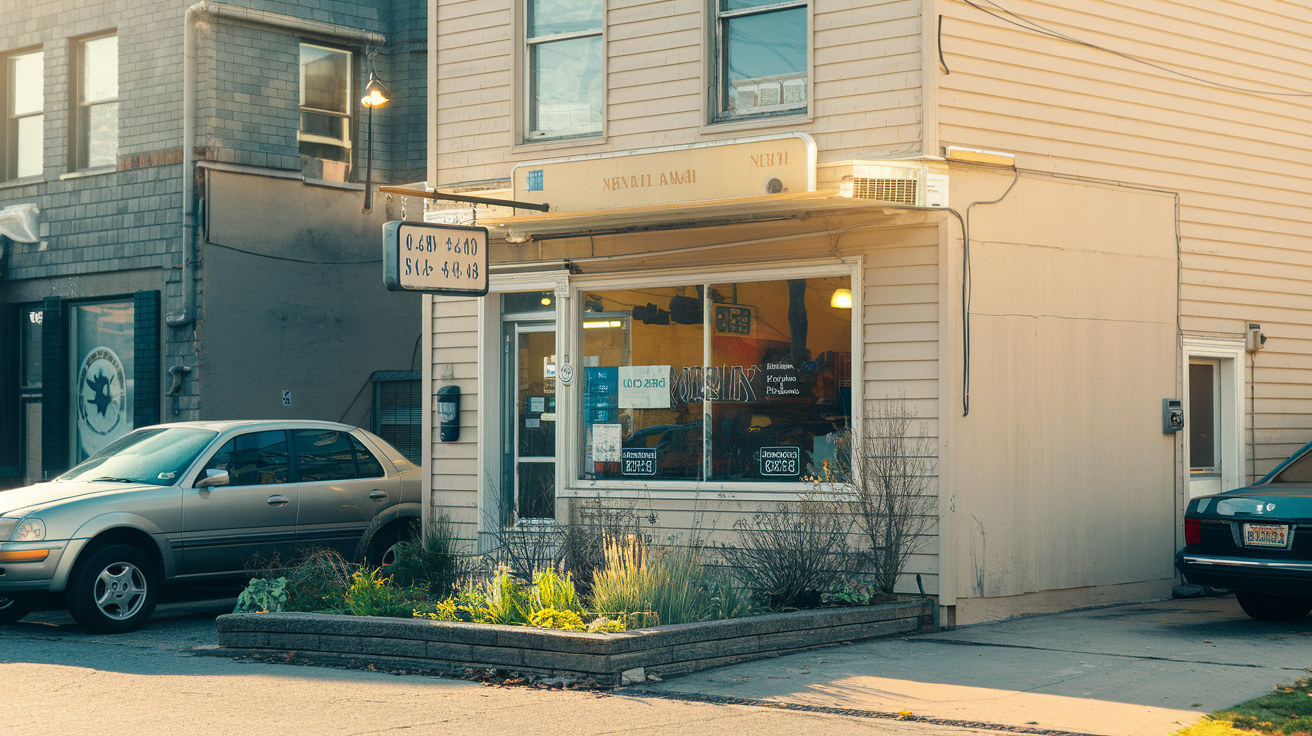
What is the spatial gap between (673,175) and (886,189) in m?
1.90

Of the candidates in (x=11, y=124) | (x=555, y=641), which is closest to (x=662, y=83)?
(x=555, y=641)

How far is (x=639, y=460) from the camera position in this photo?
11.7 m

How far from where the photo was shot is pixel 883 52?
33.9 ft

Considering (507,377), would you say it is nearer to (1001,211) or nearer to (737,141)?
(737,141)

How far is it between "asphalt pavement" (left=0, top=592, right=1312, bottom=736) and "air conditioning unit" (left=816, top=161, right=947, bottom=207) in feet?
10.8

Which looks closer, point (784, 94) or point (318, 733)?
point (318, 733)

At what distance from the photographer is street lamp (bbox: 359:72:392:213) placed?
1611 cm

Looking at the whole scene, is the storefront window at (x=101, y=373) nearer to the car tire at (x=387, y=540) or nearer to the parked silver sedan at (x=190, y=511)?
the parked silver sedan at (x=190, y=511)

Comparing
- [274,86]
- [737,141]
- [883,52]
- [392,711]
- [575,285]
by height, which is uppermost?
[274,86]

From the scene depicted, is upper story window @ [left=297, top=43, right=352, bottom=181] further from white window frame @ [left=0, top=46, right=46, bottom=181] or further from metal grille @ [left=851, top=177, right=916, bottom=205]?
metal grille @ [left=851, top=177, right=916, bottom=205]

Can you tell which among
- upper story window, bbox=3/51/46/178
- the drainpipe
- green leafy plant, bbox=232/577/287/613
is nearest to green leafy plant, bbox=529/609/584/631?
green leafy plant, bbox=232/577/287/613

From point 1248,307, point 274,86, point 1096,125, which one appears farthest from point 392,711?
point 274,86

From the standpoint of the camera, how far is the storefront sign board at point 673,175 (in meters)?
10.4

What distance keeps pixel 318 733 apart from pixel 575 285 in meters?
6.10
